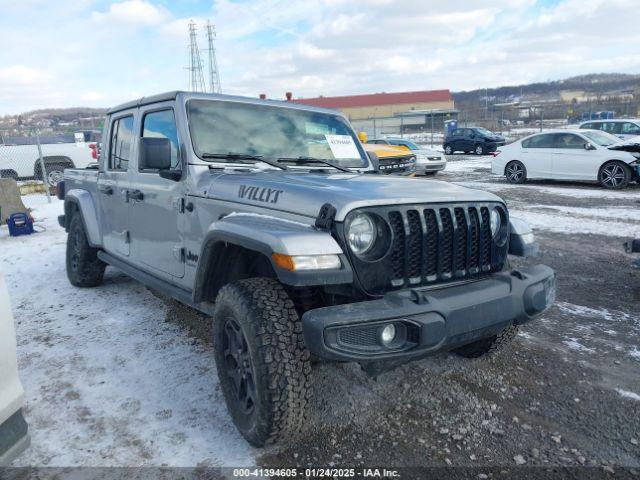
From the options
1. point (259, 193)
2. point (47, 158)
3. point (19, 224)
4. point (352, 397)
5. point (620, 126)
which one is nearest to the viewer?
point (259, 193)

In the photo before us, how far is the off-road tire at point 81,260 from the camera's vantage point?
17.4 feet

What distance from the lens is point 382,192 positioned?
8.73ft

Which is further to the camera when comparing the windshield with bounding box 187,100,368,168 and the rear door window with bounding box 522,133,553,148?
the rear door window with bounding box 522,133,553,148

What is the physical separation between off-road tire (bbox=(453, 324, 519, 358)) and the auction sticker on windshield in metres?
1.78

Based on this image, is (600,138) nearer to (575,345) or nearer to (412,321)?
(575,345)

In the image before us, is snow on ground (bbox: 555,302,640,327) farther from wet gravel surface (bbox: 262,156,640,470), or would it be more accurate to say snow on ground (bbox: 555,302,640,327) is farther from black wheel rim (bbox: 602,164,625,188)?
black wheel rim (bbox: 602,164,625,188)

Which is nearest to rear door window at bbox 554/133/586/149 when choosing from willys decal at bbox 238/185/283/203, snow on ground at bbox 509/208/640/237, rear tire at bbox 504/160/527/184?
rear tire at bbox 504/160/527/184

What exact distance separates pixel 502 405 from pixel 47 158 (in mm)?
14965

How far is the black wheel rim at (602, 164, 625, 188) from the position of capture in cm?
1188

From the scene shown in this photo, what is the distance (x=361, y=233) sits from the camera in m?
2.50

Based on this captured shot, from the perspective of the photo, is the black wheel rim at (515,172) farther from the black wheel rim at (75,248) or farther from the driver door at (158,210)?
the driver door at (158,210)

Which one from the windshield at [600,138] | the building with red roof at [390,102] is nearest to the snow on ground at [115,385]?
the windshield at [600,138]

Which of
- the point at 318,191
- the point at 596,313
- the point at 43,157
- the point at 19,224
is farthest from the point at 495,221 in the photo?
the point at 43,157

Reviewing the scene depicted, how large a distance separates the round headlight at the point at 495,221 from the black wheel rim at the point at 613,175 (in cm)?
1082
